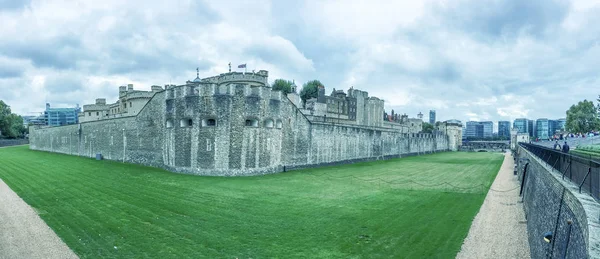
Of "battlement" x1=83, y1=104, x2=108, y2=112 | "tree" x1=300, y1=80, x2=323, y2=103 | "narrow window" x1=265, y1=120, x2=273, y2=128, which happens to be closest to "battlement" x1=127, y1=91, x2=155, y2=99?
"battlement" x1=83, y1=104, x2=108, y2=112

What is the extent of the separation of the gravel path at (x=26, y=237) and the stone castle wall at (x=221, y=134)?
37.9ft

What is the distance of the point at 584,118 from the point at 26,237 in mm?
73349

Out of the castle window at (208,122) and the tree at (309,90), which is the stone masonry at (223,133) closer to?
the castle window at (208,122)

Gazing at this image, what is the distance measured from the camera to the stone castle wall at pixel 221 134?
24.0 m

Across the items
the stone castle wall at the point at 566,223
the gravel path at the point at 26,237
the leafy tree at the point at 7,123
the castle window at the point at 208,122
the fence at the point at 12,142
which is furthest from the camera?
the leafy tree at the point at 7,123

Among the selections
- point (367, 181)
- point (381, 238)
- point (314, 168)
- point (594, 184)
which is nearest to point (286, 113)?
point (314, 168)

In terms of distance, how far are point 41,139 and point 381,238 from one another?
60212 mm

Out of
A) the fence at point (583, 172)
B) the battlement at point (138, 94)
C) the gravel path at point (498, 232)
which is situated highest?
the battlement at point (138, 94)

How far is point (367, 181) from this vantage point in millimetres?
23156

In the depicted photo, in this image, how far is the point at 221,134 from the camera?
78.5ft

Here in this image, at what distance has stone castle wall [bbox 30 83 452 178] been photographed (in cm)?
2403

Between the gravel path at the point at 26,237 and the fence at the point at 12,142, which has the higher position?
the fence at the point at 12,142

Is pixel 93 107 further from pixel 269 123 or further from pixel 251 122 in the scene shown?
pixel 269 123

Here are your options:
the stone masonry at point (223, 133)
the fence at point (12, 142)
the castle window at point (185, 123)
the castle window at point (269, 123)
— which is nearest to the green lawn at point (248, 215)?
the stone masonry at point (223, 133)
